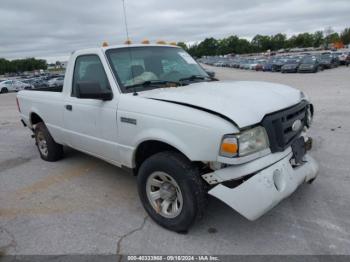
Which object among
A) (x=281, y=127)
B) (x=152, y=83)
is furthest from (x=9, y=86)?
(x=281, y=127)

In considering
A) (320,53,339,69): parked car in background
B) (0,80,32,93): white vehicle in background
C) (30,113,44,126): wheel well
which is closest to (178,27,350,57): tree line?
(320,53,339,69): parked car in background

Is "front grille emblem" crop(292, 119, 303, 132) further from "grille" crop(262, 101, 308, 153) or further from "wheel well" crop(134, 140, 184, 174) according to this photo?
"wheel well" crop(134, 140, 184, 174)

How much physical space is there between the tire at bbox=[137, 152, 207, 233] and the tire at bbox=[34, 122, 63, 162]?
274 centimetres

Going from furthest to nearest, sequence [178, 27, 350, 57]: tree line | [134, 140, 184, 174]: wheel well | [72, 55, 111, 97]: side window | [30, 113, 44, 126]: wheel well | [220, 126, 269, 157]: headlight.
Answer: [178, 27, 350, 57]: tree line, [30, 113, 44, 126]: wheel well, [72, 55, 111, 97]: side window, [134, 140, 184, 174]: wheel well, [220, 126, 269, 157]: headlight

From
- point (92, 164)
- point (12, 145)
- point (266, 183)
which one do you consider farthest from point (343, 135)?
point (12, 145)

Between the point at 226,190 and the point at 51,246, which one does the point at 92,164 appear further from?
the point at 226,190

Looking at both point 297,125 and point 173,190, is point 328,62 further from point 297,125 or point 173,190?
point 173,190

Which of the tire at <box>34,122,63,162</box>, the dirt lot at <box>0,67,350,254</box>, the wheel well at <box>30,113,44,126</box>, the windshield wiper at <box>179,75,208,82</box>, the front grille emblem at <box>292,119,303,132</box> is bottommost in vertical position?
→ the dirt lot at <box>0,67,350,254</box>

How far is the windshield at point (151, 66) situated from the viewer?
3.86 metres

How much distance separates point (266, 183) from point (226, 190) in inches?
14.1

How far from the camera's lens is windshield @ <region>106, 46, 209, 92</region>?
386 centimetres

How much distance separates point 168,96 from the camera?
3.35 meters

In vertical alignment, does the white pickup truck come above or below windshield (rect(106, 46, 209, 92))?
below

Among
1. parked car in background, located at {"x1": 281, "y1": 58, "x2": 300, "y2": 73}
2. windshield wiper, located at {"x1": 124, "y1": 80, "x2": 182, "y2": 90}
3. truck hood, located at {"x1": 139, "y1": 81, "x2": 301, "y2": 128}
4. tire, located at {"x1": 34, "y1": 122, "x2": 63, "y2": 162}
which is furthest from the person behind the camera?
parked car in background, located at {"x1": 281, "y1": 58, "x2": 300, "y2": 73}
